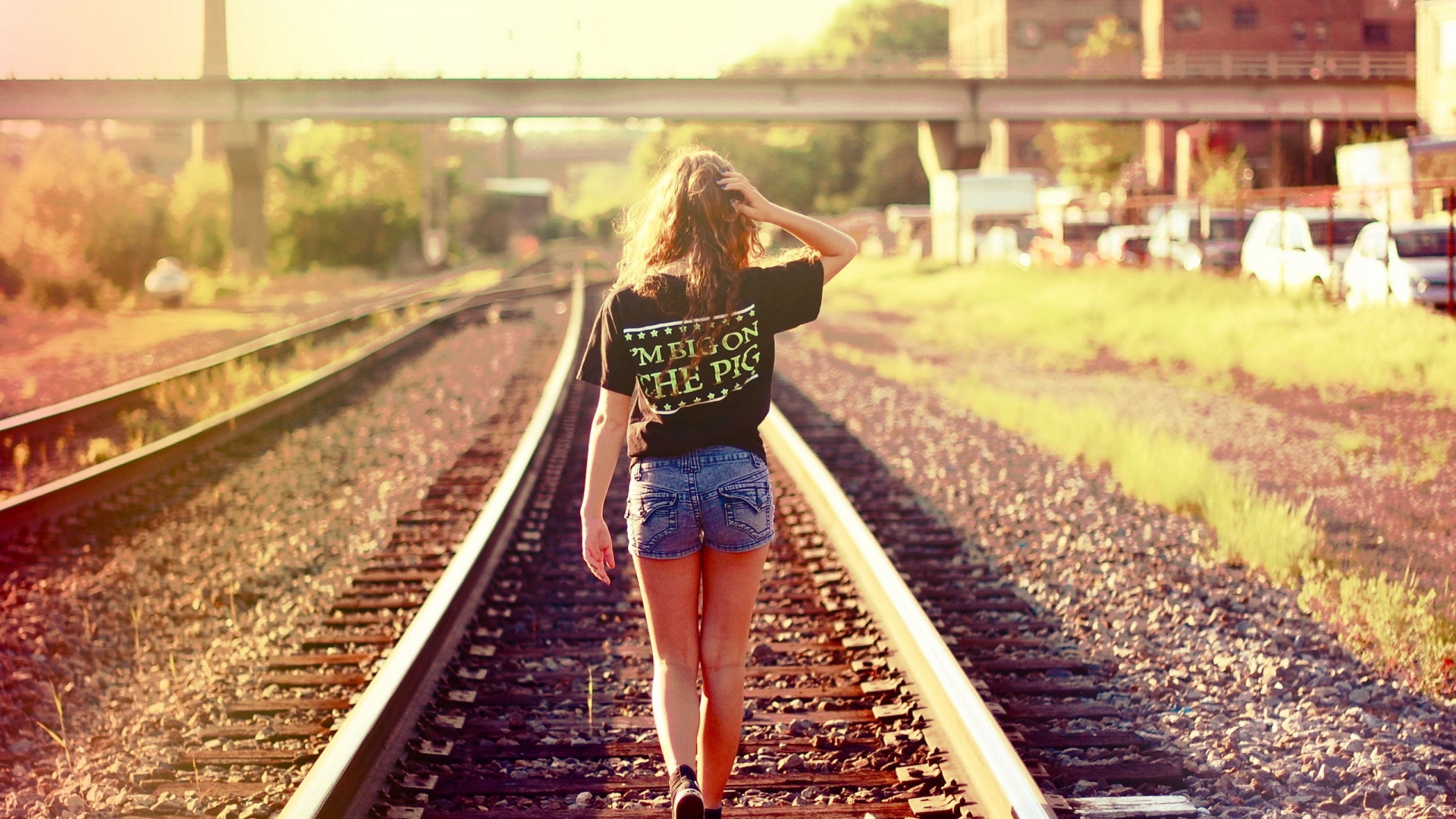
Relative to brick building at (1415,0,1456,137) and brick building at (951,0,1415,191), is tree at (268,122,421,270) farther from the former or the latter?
brick building at (1415,0,1456,137)

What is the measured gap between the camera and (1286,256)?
24.8 m

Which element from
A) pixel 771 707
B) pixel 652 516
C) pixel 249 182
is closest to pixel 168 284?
pixel 249 182

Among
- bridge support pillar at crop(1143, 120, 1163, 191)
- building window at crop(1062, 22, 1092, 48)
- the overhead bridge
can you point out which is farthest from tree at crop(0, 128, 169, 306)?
building window at crop(1062, 22, 1092, 48)

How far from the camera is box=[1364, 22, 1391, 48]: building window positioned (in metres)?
82.3

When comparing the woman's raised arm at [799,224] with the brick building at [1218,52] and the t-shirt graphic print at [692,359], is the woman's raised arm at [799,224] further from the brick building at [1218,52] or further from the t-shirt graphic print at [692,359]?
the brick building at [1218,52]

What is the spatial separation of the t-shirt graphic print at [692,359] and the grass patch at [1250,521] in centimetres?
339

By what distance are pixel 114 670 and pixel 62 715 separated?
0.58 metres

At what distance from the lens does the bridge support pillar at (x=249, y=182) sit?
53.2m

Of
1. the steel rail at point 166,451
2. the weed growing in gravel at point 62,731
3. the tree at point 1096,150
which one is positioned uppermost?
the tree at point 1096,150

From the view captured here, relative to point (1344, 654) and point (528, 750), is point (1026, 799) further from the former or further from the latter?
point (1344, 654)

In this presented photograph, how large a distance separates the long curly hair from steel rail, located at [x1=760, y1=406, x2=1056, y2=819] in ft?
4.98

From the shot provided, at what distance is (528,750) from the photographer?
4980mm

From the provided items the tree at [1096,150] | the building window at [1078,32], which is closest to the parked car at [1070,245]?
the tree at [1096,150]

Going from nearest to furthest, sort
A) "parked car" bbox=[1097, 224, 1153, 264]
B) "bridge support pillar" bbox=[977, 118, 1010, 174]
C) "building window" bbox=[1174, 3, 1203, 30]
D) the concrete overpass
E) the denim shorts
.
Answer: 1. the denim shorts
2. "parked car" bbox=[1097, 224, 1153, 264]
3. the concrete overpass
4. "building window" bbox=[1174, 3, 1203, 30]
5. "bridge support pillar" bbox=[977, 118, 1010, 174]
